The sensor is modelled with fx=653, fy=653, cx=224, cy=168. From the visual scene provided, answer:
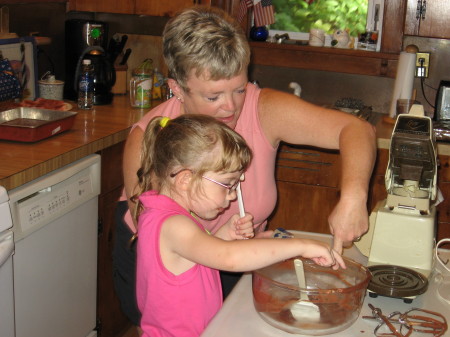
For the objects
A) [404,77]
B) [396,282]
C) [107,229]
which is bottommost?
[107,229]

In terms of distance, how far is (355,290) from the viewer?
3.89 ft

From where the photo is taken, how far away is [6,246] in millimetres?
1845

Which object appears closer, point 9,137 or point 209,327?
point 209,327

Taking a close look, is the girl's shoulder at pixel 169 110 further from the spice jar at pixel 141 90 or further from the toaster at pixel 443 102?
the toaster at pixel 443 102

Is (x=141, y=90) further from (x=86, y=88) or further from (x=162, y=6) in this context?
(x=162, y=6)

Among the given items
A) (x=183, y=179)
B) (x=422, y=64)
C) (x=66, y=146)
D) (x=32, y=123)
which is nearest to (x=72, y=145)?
(x=66, y=146)

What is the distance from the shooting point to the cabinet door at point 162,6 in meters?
3.18

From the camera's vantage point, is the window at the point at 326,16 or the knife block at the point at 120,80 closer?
the knife block at the point at 120,80

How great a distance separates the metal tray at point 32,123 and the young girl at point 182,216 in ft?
3.04

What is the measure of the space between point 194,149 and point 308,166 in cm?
181

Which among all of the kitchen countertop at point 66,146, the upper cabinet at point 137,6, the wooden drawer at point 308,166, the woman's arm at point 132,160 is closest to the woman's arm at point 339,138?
the woman's arm at point 132,160

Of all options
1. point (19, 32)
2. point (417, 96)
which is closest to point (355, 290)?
point (19, 32)

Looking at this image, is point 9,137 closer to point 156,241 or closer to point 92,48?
point 92,48

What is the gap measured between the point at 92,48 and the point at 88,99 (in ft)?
0.80
